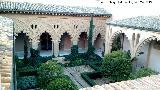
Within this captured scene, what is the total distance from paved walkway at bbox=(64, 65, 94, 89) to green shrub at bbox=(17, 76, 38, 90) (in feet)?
9.08

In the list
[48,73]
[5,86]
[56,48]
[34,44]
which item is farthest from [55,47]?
[5,86]

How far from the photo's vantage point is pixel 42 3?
74.3 feet

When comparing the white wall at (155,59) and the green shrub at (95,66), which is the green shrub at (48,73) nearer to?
the green shrub at (95,66)

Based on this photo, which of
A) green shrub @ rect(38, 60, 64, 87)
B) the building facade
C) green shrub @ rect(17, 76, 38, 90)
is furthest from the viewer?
the building facade

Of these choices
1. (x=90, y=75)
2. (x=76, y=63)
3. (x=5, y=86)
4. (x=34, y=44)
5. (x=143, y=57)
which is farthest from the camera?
(x=34, y=44)

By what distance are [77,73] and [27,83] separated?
171 inches

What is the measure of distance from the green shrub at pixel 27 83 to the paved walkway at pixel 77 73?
2.77 m

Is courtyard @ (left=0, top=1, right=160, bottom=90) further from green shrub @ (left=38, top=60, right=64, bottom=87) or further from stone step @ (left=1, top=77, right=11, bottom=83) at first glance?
stone step @ (left=1, top=77, right=11, bottom=83)

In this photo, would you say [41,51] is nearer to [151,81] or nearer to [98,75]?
[98,75]

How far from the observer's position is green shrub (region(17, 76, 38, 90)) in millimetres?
13664

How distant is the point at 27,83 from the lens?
14.1 meters

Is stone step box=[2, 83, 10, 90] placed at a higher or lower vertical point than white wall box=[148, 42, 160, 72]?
higher

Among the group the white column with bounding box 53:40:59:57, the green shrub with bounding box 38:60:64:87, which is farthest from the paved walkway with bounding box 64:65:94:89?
the white column with bounding box 53:40:59:57

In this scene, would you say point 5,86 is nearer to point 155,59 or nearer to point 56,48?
point 155,59
